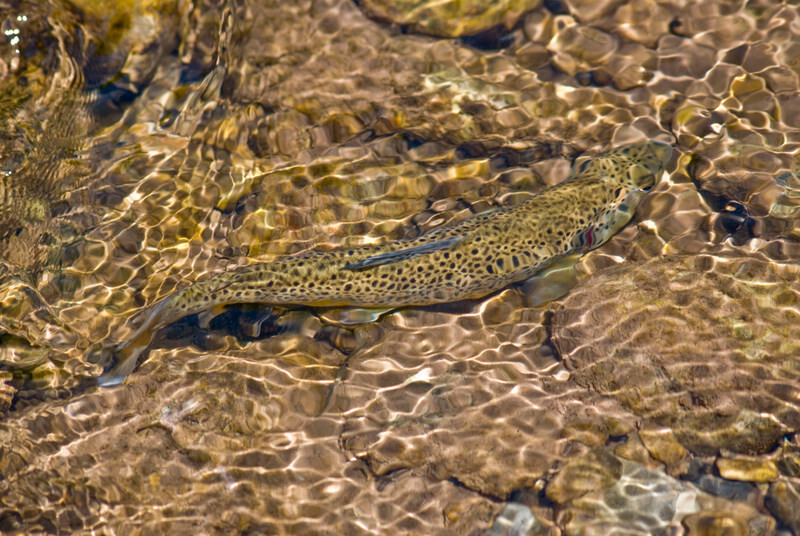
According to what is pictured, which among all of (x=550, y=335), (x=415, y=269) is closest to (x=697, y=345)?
(x=550, y=335)

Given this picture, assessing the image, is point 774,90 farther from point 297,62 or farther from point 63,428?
point 63,428

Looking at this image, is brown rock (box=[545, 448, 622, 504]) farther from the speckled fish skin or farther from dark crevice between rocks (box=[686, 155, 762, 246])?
dark crevice between rocks (box=[686, 155, 762, 246])

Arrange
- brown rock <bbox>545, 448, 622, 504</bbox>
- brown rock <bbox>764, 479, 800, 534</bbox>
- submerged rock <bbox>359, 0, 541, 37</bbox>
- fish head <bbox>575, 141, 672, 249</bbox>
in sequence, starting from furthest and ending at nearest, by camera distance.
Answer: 1. submerged rock <bbox>359, 0, 541, 37</bbox>
2. fish head <bbox>575, 141, 672, 249</bbox>
3. brown rock <bbox>545, 448, 622, 504</bbox>
4. brown rock <bbox>764, 479, 800, 534</bbox>

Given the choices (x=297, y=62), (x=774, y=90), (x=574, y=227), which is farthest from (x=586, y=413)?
(x=297, y=62)

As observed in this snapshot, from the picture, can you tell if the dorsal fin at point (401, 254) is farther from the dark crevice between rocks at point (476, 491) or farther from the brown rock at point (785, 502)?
the brown rock at point (785, 502)

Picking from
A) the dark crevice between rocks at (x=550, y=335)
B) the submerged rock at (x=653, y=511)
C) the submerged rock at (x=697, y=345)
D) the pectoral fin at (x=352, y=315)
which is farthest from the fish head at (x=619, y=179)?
the submerged rock at (x=653, y=511)

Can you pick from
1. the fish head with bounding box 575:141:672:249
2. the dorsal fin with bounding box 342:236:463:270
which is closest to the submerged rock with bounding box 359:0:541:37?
the fish head with bounding box 575:141:672:249

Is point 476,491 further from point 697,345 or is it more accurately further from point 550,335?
point 697,345
